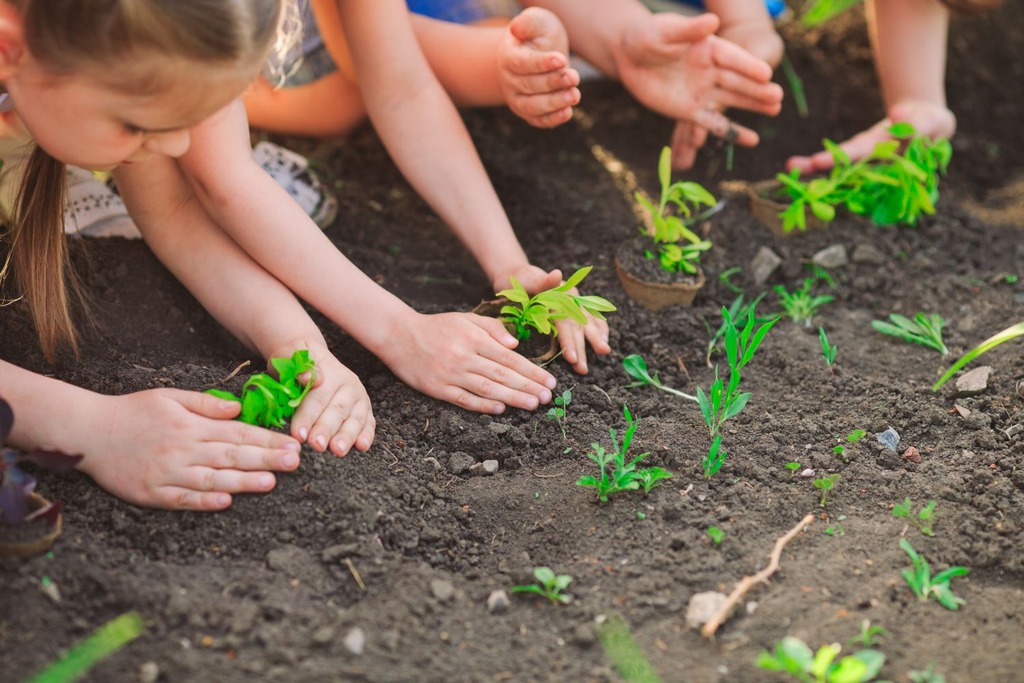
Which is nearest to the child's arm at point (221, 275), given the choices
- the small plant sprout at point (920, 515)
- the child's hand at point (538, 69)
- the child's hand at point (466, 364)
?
the child's hand at point (466, 364)

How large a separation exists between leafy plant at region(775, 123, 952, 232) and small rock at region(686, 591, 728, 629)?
1.31 m

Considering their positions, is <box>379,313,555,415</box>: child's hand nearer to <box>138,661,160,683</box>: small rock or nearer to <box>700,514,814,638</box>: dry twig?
<box>700,514,814,638</box>: dry twig

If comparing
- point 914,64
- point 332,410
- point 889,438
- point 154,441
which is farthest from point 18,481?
point 914,64

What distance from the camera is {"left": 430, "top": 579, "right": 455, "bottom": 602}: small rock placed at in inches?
61.0

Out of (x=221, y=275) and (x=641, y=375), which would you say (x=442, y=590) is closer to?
(x=641, y=375)

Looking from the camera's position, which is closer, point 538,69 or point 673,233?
point 538,69

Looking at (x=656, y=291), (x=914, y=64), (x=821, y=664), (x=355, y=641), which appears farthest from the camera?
(x=914, y=64)

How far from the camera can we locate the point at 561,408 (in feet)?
6.55

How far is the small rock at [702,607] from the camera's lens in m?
1.50

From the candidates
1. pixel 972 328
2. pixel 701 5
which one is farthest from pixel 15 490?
pixel 701 5

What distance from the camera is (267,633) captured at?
1.43 m

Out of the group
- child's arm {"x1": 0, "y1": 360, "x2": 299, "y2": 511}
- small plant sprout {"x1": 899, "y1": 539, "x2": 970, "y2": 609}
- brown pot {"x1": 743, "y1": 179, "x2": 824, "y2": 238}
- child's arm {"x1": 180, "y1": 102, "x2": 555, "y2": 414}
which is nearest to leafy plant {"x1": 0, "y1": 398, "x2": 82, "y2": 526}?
child's arm {"x1": 0, "y1": 360, "x2": 299, "y2": 511}

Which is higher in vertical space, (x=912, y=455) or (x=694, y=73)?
(x=694, y=73)

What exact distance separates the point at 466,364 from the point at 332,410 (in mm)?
307
